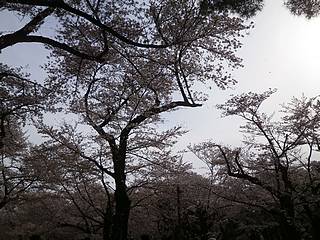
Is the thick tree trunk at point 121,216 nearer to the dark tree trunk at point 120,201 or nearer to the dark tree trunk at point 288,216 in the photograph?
the dark tree trunk at point 120,201

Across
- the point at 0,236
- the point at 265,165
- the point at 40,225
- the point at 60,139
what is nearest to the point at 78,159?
the point at 60,139

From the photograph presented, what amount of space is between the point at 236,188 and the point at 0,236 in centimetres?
1699

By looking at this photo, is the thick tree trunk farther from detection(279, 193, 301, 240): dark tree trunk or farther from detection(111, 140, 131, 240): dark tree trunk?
detection(279, 193, 301, 240): dark tree trunk

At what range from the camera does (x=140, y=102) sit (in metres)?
13.7

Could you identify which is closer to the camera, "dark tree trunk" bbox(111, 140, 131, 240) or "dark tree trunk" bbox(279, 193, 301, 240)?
"dark tree trunk" bbox(111, 140, 131, 240)

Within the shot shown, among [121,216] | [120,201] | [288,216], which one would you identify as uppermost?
[120,201]

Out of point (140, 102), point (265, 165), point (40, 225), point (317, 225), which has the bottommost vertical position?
point (317, 225)

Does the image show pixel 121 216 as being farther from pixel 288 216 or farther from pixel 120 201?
pixel 288 216

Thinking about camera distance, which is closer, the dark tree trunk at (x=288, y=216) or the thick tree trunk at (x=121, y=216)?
the thick tree trunk at (x=121, y=216)

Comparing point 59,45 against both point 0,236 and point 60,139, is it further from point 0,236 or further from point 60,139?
point 0,236

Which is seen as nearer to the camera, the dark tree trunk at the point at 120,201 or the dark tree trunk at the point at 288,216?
the dark tree trunk at the point at 120,201

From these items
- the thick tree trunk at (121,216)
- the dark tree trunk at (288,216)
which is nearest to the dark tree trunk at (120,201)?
the thick tree trunk at (121,216)

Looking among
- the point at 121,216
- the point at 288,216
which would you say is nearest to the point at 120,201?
A: the point at 121,216

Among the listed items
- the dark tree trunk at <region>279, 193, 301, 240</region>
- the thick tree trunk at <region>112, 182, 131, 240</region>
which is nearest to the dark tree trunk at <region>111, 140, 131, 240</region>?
the thick tree trunk at <region>112, 182, 131, 240</region>
